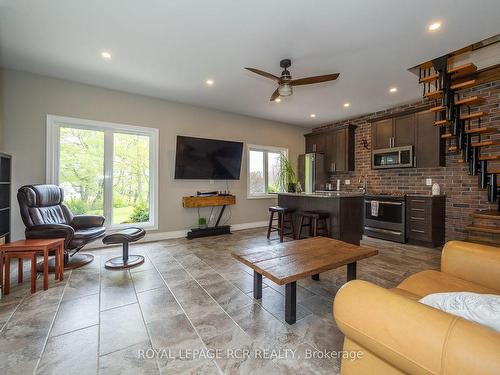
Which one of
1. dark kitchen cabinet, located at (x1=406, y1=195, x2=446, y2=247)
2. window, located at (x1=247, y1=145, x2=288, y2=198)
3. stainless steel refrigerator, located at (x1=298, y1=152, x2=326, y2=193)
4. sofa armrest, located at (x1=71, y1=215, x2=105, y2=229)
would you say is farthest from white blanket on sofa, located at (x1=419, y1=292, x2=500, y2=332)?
stainless steel refrigerator, located at (x1=298, y1=152, x2=326, y2=193)

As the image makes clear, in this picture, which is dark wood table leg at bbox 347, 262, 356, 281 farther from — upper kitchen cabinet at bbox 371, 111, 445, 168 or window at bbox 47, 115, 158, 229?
window at bbox 47, 115, 158, 229

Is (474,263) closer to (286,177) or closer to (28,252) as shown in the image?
(28,252)

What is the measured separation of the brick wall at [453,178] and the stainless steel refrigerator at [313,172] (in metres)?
1.01

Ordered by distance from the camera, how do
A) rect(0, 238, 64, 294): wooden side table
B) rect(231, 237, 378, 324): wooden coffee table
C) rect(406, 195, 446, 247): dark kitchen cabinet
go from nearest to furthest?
rect(231, 237, 378, 324): wooden coffee table
rect(0, 238, 64, 294): wooden side table
rect(406, 195, 446, 247): dark kitchen cabinet

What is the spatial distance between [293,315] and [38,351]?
1759 millimetres

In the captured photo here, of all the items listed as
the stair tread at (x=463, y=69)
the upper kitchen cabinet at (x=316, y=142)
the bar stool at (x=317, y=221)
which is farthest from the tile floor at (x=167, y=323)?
the upper kitchen cabinet at (x=316, y=142)

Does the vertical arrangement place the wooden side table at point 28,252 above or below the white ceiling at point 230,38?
below

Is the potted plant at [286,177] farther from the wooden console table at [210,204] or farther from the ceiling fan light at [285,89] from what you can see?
the ceiling fan light at [285,89]

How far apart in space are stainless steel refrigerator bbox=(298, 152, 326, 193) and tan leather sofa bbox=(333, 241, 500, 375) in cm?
512

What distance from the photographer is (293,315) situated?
1816mm

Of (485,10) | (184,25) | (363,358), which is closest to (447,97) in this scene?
(485,10)

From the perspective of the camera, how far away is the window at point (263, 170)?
18.7 ft

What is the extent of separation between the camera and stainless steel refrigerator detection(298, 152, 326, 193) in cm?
602

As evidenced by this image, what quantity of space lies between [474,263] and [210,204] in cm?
389
